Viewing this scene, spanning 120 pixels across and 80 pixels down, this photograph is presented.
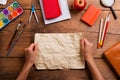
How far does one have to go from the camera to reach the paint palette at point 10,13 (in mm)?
1183

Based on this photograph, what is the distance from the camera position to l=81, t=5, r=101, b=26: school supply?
119cm

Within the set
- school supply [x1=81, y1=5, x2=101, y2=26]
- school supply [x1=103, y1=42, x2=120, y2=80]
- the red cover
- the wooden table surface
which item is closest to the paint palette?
the wooden table surface

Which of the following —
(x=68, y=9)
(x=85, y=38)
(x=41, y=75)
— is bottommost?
(x=41, y=75)

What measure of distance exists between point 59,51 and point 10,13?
0.30m

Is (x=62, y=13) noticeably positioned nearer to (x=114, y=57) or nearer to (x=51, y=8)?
(x=51, y=8)

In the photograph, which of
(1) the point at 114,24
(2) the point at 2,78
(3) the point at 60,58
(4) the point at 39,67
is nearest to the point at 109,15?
(1) the point at 114,24

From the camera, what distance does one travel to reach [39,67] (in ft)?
3.79

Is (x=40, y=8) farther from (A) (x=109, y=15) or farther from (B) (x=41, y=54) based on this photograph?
(A) (x=109, y=15)

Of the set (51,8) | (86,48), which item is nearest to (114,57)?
(86,48)

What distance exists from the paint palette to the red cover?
121 mm

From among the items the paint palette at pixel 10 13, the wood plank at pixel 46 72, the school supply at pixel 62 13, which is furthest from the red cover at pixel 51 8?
the wood plank at pixel 46 72

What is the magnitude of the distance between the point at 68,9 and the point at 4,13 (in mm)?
307

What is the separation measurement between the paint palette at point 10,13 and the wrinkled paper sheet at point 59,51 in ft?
0.46

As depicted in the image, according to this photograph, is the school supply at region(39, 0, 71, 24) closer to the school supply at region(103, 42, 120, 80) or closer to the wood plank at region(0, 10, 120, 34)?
the wood plank at region(0, 10, 120, 34)
